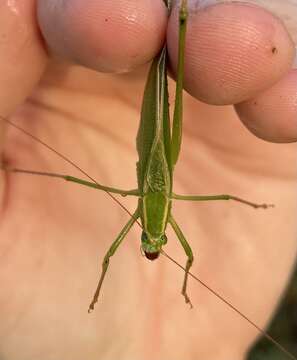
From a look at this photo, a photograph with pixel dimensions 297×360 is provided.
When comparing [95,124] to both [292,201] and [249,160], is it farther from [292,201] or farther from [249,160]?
[292,201]

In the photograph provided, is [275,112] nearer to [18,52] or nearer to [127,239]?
[18,52]

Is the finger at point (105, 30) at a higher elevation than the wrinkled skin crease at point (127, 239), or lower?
higher

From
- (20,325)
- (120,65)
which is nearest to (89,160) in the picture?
(20,325)

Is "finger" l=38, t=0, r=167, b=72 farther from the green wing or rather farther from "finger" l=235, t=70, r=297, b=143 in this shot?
"finger" l=235, t=70, r=297, b=143

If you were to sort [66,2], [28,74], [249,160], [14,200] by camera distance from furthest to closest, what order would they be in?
[249,160] → [14,200] → [28,74] → [66,2]

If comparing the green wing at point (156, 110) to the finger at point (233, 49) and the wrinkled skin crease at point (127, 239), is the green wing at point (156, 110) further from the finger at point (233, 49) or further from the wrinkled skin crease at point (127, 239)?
the wrinkled skin crease at point (127, 239)

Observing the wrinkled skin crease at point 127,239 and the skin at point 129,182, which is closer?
the skin at point 129,182

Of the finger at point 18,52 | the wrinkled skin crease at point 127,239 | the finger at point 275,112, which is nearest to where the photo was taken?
the finger at point 18,52

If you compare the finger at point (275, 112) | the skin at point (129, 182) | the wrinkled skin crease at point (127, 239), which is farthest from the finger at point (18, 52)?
Answer: the finger at point (275, 112)
